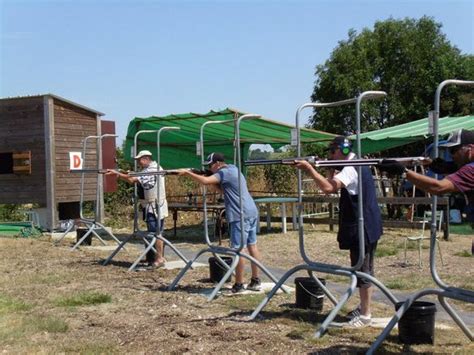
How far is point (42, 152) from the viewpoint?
16828mm

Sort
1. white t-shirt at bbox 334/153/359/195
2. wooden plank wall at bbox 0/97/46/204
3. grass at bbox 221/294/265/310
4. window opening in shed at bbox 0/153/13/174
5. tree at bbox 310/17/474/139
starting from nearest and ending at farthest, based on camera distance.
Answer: white t-shirt at bbox 334/153/359/195 → grass at bbox 221/294/265/310 → wooden plank wall at bbox 0/97/46/204 → window opening in shed at bbox 0/153/13/174 → tree at bbox 310/17/474/139

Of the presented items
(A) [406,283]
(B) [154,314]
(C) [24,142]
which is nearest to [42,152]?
(C) [24,142]

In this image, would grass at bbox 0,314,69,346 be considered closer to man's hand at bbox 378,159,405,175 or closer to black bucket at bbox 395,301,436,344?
black bucket at bbox 395,301,436,344

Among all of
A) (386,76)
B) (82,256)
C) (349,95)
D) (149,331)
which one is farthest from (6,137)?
(386,76)

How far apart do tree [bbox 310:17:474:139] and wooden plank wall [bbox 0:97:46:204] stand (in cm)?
1459

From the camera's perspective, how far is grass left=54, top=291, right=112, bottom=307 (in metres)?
7.86

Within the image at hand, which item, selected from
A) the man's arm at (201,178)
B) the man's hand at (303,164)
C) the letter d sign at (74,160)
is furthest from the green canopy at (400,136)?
the man's hand at (303,164)

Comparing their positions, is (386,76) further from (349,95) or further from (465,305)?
(465,305)

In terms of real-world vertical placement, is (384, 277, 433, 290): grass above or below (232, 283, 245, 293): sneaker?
below

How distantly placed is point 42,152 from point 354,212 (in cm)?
1235

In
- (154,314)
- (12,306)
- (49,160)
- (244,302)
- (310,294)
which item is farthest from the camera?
(49,160)

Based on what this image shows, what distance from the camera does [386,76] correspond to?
101ft

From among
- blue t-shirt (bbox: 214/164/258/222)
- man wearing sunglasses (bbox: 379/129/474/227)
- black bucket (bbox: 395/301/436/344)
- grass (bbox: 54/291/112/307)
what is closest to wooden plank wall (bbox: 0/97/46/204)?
grass (bbox: 54/291/112/307)

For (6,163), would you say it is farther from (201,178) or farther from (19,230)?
(201,178)
